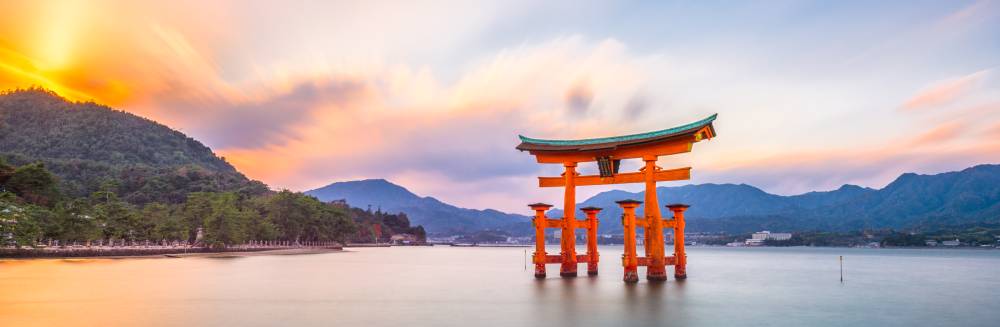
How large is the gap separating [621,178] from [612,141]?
2303mm

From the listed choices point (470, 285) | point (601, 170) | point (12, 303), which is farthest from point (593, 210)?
point (12, 303)

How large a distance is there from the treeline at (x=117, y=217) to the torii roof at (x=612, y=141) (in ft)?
119

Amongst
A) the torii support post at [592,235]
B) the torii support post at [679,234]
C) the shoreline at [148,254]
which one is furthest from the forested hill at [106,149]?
the torii support post at [679,234]

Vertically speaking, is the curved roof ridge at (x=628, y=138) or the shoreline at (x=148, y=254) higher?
the curved roof ridge at (x=628, y=138)

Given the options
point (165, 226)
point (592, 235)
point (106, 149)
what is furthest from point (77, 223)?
point (106, 149)

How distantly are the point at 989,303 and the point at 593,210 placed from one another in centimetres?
1610

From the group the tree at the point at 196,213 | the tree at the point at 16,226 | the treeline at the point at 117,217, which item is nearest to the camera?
the tree at the point at 16,226

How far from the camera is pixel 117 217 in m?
53.1

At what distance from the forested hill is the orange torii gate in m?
89.6

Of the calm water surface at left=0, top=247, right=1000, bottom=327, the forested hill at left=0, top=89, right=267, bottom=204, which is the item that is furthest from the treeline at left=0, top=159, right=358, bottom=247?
the forested hill at left=0, top=89, right=267, bottom=204

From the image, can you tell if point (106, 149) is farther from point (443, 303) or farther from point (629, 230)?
point (629, 230)

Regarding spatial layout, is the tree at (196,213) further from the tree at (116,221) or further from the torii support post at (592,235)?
the torii support post at (592,235)

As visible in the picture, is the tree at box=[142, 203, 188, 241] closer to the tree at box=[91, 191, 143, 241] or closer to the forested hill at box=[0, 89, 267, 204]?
the tree at box=[91, 191, 143, 241]

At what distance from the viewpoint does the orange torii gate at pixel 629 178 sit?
23531 mm
